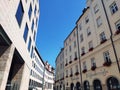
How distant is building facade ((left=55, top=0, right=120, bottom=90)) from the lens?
14.0 meters

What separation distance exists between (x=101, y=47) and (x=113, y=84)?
5.42 m

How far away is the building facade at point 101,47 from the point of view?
1398 cm

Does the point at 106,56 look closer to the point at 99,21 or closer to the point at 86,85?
the point at 99,21

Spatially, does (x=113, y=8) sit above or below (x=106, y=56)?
above

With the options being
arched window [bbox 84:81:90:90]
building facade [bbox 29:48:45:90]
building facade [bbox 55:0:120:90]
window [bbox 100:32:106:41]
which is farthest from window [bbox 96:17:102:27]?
building facade [bbox 29:48:45:90]

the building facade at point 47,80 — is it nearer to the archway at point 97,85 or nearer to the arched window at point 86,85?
the arched window at point 86,85

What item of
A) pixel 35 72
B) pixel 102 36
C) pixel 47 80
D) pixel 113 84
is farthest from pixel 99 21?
pixel 47 80

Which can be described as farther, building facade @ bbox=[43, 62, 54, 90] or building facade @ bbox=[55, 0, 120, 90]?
building facade @ bbox=[43, 62, 54, 90]

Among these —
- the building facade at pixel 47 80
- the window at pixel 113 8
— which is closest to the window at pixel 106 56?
the window at pixel 113 8

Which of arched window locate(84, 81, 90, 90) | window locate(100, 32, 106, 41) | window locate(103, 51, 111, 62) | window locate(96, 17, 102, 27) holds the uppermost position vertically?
window locate(96, 17, 102, 27)

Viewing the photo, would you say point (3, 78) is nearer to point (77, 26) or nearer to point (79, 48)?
point (79, 48)

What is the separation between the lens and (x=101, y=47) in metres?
16.4

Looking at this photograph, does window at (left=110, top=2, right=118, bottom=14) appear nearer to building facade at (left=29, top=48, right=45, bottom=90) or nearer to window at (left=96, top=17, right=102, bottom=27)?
window at (left=96, top=17, right=102, bottom=27)

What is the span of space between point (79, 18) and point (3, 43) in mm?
21829
